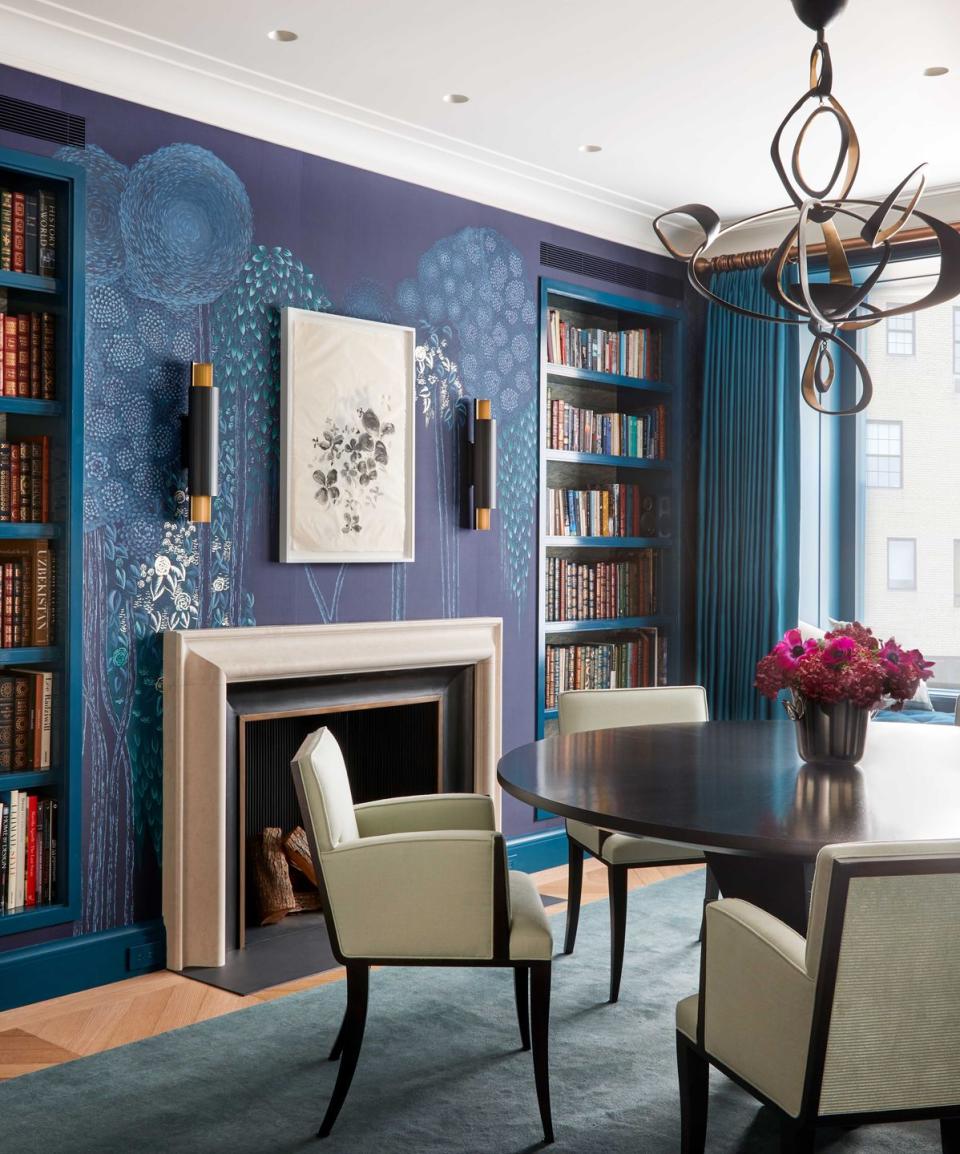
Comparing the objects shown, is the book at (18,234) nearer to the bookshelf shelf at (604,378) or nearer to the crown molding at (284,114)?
the crown molding at (284,114)

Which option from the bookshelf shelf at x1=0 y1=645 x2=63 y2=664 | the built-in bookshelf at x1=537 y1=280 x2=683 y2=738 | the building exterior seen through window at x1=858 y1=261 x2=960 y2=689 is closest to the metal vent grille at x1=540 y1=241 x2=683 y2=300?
the built-in bookshelf at x1=537 y1=280 x2=683 y2=738

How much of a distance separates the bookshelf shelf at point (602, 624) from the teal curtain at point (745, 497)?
0.24m

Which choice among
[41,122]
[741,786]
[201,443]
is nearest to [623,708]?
[741,786]

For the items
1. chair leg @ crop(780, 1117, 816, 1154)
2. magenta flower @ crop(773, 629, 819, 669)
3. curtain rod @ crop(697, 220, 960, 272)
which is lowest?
chair leg @ crop(780, 1117, 816, 1154)

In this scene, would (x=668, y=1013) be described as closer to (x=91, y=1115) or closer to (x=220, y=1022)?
(x=220, y=1022)

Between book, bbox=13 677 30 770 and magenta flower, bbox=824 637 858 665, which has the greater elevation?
magenta flower, bbox=824 637 858 665

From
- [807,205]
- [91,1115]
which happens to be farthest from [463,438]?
[91,1115]

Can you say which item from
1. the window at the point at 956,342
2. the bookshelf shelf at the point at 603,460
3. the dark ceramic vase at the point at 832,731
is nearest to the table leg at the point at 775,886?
the dark ceramic vase at the point at 832,731

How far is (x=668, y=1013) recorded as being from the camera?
332 centimetres

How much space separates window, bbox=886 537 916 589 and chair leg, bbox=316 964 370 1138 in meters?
3.66

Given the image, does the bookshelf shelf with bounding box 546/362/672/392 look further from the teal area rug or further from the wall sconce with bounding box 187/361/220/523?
the teal area rug

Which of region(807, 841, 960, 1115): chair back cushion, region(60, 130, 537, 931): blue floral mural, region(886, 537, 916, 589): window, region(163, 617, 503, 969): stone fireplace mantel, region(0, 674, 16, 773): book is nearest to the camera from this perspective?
region(807, 841, 960, 1115): chair back cushion

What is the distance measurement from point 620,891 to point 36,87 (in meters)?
2.81

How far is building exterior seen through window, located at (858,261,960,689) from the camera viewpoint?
211 inches
